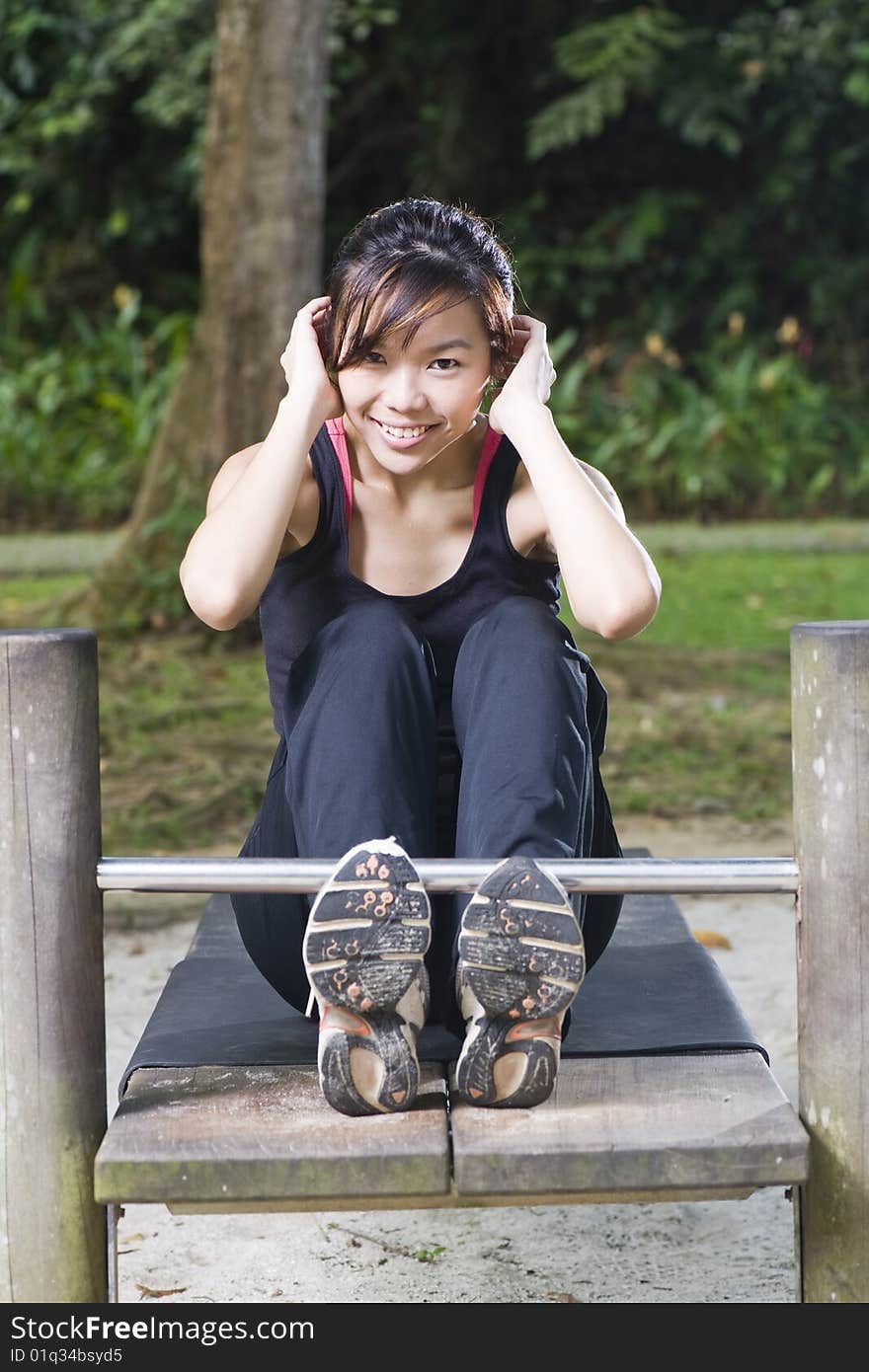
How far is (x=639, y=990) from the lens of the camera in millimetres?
2254

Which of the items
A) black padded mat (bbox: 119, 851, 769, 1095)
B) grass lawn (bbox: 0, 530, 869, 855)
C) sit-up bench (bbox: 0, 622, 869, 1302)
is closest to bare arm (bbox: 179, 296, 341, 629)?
sit-up bench (bbox: 0, 622, 869, 1302)

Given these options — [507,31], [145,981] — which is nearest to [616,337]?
[507,31]

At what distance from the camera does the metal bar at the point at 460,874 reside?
1745mm

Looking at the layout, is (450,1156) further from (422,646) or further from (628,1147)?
(422,646)

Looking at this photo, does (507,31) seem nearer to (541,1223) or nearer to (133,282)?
(133,282)

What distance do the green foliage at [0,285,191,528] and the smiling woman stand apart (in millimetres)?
7478

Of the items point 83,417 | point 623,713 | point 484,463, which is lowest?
point 623,713

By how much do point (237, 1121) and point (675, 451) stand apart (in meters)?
8.75

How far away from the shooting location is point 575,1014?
2.15 m

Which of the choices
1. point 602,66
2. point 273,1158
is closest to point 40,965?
point 273,1158

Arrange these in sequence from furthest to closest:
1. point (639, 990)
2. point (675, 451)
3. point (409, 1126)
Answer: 1. point (675, 451)
2. point (639, 990)
3. point (409, 1126)

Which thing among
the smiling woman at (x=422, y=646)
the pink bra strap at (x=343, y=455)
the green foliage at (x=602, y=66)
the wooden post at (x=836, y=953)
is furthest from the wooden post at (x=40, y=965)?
the green foliage at (x=602, y=66)

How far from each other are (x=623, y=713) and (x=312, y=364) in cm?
420

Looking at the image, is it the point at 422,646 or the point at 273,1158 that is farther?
the point at 422,646
